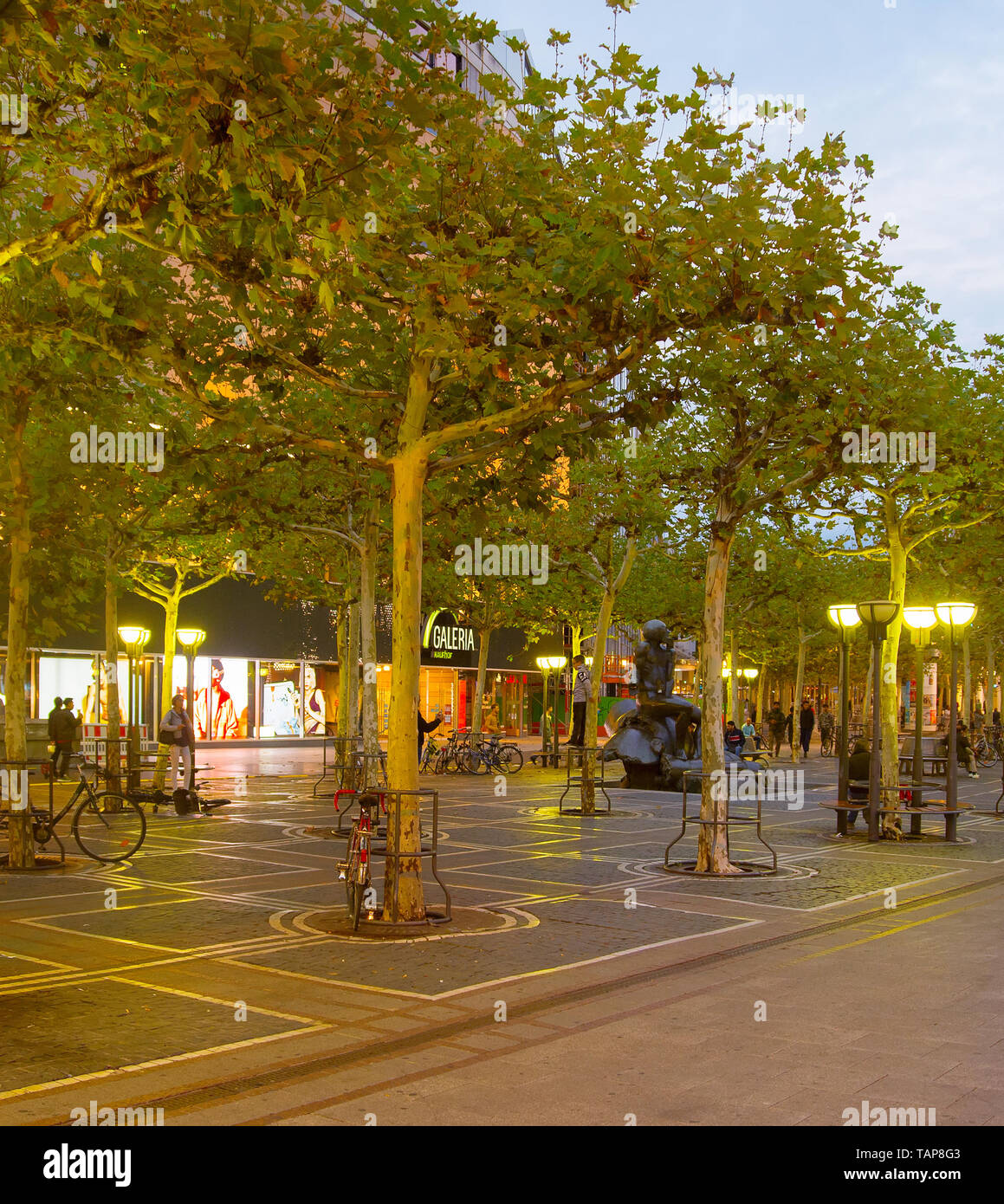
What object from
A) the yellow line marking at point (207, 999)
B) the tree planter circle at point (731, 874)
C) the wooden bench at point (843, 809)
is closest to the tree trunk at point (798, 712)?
the wooden bench at point (843, 809)

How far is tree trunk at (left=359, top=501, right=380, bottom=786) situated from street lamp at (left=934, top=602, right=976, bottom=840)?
8.29 meters

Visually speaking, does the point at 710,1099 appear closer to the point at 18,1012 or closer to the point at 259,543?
the point at 18,1012

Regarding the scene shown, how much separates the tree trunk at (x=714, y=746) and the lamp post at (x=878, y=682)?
4271mm

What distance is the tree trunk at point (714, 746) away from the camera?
14.6 meters

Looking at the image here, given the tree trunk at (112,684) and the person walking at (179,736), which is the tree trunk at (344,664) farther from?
the tree trunk at (112,684)

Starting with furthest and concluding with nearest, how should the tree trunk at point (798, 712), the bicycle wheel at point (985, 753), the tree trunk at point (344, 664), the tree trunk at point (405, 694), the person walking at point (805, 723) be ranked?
the bicycle wheel at point (985, 753) < the person walking at point (805, 723) < the tree trunk at point (798, 712) < the tree trunk at point (344, 664) < the tree trunk at point (405, 694)

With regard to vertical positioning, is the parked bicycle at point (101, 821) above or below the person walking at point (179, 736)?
below

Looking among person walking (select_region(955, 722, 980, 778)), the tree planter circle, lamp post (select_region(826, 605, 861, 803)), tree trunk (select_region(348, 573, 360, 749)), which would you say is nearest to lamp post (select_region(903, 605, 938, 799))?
lamp post (select_region(826, 605, 861, 803))

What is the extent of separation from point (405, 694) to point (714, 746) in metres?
5.11

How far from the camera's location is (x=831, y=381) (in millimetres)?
13734

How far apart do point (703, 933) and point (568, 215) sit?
6268 mm

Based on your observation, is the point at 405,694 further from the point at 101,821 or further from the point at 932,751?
the point at 932,751
